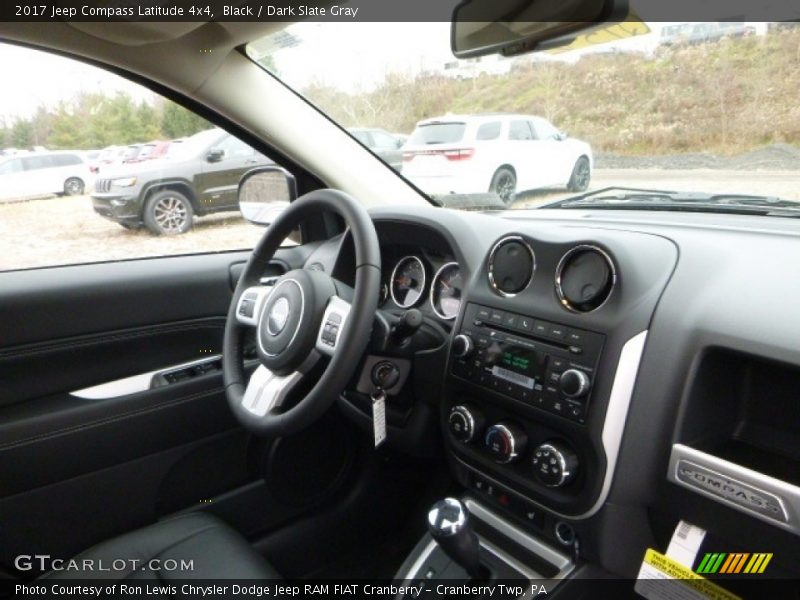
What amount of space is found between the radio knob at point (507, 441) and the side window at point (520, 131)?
1193 millimetres

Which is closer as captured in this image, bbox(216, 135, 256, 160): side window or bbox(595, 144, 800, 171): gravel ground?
bbox(595, 144, 800, 171): gravel ground

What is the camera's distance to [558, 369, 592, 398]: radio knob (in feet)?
4.15

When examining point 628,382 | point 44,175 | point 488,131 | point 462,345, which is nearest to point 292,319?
point 462,345

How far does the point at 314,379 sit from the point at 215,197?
110 cm

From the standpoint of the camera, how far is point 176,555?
5.01 ft

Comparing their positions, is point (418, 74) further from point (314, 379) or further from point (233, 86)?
point (314, 379)

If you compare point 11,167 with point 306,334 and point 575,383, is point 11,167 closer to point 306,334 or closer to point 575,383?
point 306,334

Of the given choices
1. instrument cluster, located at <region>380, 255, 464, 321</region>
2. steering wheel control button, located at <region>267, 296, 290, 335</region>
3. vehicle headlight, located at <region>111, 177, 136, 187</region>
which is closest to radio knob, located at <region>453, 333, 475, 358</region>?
instrument cluster, located at <region>380, 255, 464, 321</region>

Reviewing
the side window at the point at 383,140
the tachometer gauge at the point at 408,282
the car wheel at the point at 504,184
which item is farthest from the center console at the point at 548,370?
the side window at the point at 383,140

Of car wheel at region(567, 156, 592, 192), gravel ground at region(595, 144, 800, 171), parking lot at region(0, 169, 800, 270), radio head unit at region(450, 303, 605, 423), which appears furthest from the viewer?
car wheel at region(567, 156, 592, 192)

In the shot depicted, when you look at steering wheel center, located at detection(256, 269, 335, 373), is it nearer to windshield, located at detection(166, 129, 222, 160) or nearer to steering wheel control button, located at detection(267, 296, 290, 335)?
steering wheel control button, located at detection(267, 296, 290, 335)

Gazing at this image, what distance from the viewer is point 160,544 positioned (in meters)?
1.56

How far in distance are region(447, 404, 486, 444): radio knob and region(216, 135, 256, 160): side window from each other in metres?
1.25

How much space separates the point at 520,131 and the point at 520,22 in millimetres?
827
